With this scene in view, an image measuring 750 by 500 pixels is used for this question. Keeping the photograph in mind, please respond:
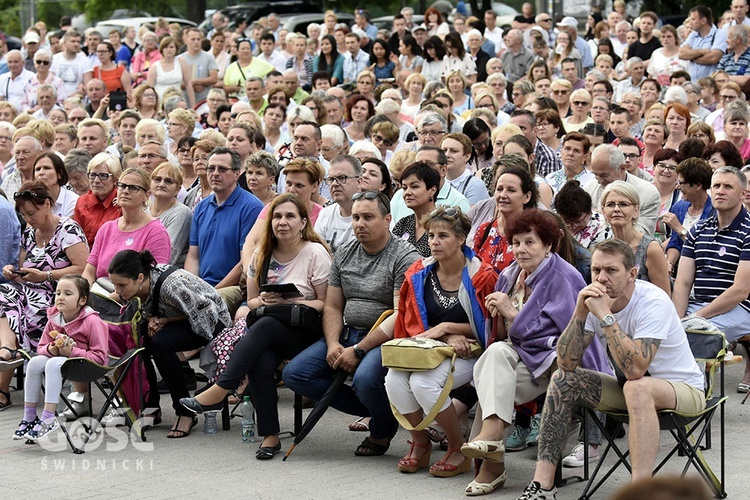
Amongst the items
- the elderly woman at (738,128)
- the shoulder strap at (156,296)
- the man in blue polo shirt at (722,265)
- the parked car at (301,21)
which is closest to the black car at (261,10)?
the parked car at (301,21)

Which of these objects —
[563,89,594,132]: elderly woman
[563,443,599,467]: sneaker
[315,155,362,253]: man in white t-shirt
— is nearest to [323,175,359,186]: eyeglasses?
[315,155,362,253]: man in white t-shirt

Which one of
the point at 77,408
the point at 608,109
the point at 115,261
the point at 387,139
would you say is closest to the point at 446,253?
the point at 115,261

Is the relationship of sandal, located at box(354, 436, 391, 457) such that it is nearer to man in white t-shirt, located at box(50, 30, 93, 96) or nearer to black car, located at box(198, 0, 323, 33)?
man in white t-shirt, located at box(50, 30, 93, 96)

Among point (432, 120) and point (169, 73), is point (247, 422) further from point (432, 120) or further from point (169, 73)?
point (169, 73)

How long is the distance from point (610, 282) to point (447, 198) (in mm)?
2788

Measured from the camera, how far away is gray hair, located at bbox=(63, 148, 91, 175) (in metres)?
10.1

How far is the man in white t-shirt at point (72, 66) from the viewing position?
18.5 metres

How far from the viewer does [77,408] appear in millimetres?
7703

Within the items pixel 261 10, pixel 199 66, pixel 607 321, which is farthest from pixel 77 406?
pixel 261 10

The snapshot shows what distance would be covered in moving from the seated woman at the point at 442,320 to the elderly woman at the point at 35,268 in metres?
2.85

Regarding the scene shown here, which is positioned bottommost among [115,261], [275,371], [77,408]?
[77,408]

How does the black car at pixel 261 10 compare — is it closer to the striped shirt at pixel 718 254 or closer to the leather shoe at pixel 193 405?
the striped shirt at pixel 718 254

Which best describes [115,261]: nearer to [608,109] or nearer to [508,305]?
[508,305]

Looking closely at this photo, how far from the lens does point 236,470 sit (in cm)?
640
